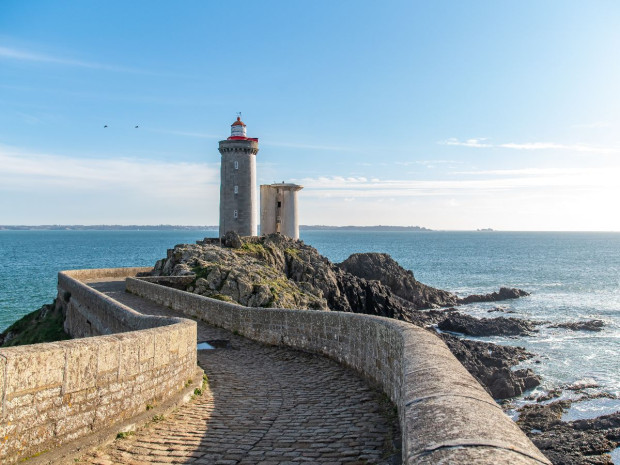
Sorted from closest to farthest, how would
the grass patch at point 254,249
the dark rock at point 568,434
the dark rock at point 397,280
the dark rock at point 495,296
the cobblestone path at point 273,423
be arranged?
the cobblestone path at point 273,423 → the dark rock at point 568,434 → the grass patch at point 254,249 → the dark rock at point 397,280 → the dark rock at point 495,296

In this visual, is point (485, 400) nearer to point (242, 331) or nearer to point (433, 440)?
point (433, 440)

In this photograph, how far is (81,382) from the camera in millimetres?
5414

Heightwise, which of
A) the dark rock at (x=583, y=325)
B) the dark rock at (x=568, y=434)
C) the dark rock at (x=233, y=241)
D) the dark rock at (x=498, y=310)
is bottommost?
the dark rock at (x=498, y=310)

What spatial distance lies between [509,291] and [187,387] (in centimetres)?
4772

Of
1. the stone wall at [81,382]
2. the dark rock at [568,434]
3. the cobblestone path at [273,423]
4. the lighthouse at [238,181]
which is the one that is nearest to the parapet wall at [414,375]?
the cobblestone path at [273,423]

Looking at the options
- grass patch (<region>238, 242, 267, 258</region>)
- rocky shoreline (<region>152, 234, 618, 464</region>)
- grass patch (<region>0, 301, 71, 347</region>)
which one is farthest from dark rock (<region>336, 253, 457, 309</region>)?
grass patch (<region>0, 301, 71, 347</region>)

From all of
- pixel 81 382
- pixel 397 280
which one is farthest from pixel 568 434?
pixel 397 280

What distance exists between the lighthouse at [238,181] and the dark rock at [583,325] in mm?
21822

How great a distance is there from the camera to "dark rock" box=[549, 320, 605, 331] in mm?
34031

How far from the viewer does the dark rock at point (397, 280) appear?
46.5m

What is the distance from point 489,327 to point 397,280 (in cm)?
1586

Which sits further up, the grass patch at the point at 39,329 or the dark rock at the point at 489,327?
the grass patch at the point at 39,329

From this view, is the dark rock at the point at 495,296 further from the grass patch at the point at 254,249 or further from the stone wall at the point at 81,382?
the stone wall at the point at 81,382

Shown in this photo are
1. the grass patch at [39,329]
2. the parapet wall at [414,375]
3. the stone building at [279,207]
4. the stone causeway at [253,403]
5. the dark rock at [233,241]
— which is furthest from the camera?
the stone building at [279,207]
